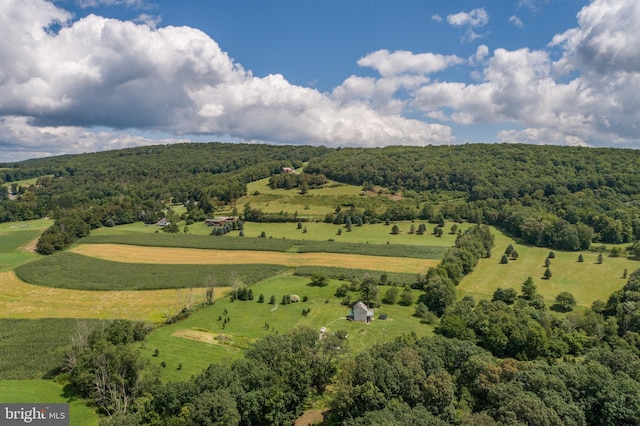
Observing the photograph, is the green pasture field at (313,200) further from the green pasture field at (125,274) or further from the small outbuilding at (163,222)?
the green pasture field at (125,274)

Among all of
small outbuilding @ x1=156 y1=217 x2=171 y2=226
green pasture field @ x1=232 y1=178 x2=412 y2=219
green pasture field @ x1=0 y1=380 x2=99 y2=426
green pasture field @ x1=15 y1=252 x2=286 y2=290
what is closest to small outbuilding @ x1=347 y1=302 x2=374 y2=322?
green pasture field @ x1=15 y1=252 x2=286 y2=290

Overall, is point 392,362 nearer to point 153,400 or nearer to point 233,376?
point 233,376

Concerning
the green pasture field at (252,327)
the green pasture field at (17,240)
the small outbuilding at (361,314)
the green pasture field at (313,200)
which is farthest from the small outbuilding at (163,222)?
the small outbuilding at (361,314)

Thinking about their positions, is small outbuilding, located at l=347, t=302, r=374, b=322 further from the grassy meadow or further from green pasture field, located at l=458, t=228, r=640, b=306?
the grassy meadow

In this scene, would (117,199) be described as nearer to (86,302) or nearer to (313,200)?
(313,200)

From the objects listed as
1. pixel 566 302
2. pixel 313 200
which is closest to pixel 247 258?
pixel 313 200
